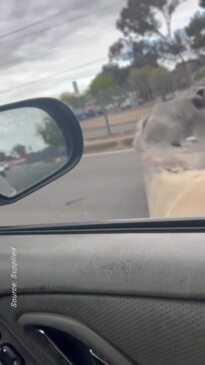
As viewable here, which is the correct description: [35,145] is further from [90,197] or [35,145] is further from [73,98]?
[90,197]

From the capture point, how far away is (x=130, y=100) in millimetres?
4371

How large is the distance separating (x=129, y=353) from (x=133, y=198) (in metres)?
1.58

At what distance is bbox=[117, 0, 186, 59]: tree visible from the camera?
2.66 m

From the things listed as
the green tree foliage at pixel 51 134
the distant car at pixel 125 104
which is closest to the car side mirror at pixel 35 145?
the green tree foliage at pixel 51 134

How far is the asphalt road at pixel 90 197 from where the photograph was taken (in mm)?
2207

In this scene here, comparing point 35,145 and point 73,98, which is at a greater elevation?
point 73,98

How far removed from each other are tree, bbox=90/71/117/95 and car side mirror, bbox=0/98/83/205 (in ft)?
1.40

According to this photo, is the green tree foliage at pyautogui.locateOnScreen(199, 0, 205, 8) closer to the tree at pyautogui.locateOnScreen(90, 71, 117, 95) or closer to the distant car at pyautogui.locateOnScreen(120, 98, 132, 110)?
the tree at pyautogui.locateOnScreen(90, 71, 117, 95)

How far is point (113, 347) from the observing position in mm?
1471

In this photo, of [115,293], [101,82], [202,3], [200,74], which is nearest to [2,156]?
[101,82]

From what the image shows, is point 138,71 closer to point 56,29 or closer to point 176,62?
point 176,62

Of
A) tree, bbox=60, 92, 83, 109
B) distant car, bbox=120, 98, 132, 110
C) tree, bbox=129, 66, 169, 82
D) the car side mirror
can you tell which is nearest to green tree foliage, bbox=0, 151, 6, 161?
the car side mirror

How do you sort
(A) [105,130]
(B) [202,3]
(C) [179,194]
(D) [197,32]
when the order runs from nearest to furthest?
(C) [179,194]
(B) [202,3]
(D) [197,32]
(A) [105,130]

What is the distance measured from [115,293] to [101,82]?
4.62 feet
